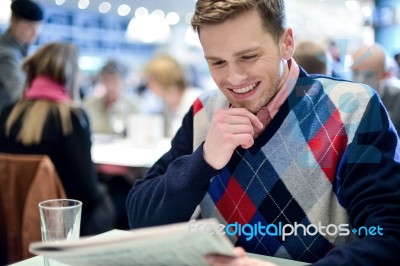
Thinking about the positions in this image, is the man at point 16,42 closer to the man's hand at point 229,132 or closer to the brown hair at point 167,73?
the brown hair at point 167,73

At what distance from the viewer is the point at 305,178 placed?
1113 mm

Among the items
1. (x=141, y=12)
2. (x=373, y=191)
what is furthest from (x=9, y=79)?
(x=373, y=191)

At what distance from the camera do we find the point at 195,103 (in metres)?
1.31

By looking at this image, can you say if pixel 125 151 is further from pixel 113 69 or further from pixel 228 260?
pixel 228 260

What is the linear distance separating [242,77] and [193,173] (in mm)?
226

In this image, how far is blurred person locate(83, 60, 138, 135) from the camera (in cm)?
385

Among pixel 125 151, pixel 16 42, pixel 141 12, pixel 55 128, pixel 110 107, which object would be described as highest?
pixel 141 12

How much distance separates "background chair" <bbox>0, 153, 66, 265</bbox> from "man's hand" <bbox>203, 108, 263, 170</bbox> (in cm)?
108

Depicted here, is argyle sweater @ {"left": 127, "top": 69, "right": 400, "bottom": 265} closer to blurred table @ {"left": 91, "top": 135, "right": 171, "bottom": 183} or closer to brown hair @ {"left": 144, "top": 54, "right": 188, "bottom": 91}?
blurred table @ {"left": 91, "top": 135, "right": 171, "bottom": 183}

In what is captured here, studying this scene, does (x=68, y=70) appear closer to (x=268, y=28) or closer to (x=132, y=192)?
(x=132, y=192)

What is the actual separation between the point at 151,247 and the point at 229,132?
0.38m

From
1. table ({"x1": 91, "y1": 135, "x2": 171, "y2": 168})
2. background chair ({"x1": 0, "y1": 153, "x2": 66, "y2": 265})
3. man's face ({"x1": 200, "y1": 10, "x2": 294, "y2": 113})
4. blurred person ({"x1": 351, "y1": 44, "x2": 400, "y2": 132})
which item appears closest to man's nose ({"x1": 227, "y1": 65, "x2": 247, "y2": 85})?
man's face ({"x1": 200, "y1": 10, "x2": 294, "y2": 113})

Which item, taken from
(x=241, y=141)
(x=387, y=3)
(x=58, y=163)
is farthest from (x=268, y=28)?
(x=58, y=163)

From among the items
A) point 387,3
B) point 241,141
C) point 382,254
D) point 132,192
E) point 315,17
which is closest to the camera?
point 382,254
